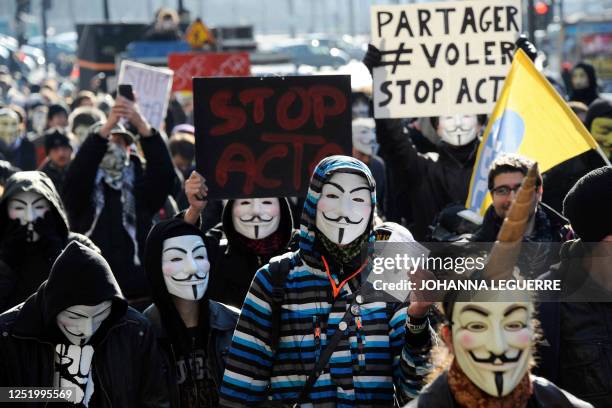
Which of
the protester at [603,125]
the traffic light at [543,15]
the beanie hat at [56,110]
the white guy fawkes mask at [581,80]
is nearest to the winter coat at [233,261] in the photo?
the protester at [603,125]

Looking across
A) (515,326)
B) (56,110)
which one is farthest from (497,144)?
(56,110)

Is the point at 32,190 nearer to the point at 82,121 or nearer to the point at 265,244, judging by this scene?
the point at 265,244

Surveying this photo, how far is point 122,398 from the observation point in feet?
16.9

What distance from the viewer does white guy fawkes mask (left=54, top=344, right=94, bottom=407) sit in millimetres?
5145

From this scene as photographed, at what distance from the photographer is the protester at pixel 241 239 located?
6.22m

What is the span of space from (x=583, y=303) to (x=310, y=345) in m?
0.92

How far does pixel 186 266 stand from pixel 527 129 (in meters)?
1.96

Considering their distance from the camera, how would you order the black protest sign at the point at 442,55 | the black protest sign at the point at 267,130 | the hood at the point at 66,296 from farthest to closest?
1. the black protest sign at the point at 442,55
2. the black protest sign at the point at 267,130
3. the hood at the point at 66,296

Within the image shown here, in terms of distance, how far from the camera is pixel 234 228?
639 cm

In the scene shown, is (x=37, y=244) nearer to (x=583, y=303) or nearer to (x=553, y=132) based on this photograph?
(x=553, y=132)

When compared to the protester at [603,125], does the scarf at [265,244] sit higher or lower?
lower

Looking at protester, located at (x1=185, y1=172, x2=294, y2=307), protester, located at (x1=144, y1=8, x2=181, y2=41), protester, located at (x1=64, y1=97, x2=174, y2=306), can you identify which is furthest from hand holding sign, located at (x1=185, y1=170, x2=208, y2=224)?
protester, located at (x1=144, y1=8, x2=181, y2=41)

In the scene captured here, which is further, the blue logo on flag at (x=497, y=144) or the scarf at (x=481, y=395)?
the blue logo on flag at (x=497, y=144)

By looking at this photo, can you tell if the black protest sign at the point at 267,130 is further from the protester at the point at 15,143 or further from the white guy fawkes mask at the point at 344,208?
the protester at the point at 15,143
